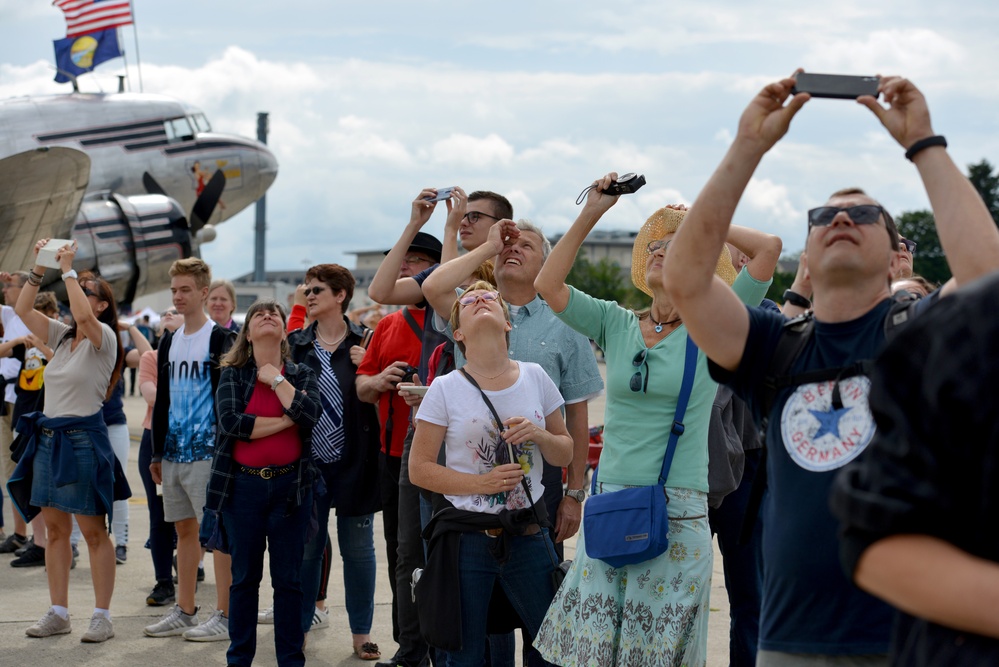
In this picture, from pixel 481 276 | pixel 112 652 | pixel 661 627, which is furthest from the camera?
pixel 112 652

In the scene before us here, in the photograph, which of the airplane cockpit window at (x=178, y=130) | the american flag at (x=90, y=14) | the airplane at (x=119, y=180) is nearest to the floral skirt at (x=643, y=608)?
the airplane at (x=119, y=180)

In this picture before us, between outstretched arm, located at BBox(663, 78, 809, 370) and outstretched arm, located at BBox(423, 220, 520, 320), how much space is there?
240 centimetres

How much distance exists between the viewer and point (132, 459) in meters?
14.2

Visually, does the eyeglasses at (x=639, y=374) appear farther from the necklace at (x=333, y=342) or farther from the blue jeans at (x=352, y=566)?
the necklace at (x=333, y=342)

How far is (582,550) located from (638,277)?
125cm

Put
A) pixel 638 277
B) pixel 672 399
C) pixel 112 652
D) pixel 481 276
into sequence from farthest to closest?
1. pixel 112 652
2. pixel 481 276
3. pixel 638 277
4. pixel 672 399

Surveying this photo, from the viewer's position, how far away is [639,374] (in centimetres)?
405

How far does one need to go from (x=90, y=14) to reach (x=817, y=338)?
28.9m

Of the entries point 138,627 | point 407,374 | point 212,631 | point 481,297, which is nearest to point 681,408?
point 481,297

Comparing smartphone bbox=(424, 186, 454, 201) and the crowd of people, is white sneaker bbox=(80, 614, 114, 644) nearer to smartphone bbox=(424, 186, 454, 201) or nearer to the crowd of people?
the crowd of people

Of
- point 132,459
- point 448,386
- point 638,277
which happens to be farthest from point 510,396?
point 132,459

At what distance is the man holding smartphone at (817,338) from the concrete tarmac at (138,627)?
12.7ft

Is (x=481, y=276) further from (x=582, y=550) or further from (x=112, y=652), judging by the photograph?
(x=112, y=652)

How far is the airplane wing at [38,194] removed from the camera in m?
18.6
